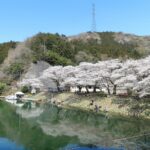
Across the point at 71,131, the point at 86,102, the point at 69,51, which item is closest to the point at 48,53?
the point at 69,51

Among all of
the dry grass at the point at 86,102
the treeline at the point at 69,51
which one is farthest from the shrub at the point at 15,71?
the dry grass at the point at 86,102

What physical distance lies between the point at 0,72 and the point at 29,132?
188 feet

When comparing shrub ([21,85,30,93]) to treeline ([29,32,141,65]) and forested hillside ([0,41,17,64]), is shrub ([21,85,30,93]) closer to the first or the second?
treeline ([29,32,141,65])

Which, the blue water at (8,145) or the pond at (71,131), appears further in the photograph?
the pond at (71,131)

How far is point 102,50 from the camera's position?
111 meters

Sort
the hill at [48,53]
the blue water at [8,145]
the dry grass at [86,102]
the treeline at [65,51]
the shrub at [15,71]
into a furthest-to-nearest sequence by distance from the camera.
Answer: the treeline at [65,51]
the hill at [48,53]
the shrub at [15,71]
the dry grass at [86,102]
the blue water at [8,145]

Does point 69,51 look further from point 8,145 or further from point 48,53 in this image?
point 8,145

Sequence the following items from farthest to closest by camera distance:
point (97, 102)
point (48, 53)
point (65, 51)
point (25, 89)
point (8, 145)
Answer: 1. point (65, 51)
2. point (48, 53)
3. point (25, 89)
4. point (97, 102)
5. point (8, 145)

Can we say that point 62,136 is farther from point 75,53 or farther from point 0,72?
point 75,53

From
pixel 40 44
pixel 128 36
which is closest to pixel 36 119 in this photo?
pixel 40 44

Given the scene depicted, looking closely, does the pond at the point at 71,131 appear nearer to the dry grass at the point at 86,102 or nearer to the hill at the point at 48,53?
the dry grass at the point at 86,102

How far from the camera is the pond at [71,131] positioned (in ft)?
89.4

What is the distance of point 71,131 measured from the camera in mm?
34469

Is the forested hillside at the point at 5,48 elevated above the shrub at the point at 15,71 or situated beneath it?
elevated above
